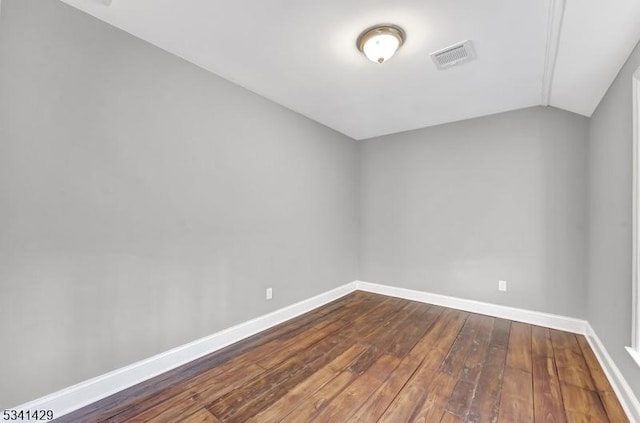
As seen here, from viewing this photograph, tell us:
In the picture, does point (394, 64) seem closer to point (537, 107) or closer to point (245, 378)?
point (537, 107)

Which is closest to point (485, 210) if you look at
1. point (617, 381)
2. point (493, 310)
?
point (493, 310)

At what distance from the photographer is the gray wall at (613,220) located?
1682 mm

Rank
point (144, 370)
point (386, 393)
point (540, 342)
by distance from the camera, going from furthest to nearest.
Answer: point (540, 342)
point (144, 370)
point (386, 393)

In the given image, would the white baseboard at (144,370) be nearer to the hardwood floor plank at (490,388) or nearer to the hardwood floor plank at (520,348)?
the hardwood floor plank at (490,388)

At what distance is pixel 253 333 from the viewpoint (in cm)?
261

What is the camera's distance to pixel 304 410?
5.28 ft

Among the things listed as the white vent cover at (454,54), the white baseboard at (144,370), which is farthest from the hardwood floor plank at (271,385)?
the white vent cover at (454,54)

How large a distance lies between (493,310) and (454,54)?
2811 mm

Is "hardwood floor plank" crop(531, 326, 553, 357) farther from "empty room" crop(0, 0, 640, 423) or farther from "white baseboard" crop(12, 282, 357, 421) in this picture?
"white baseboard" crop(12, 282, 357, 421)

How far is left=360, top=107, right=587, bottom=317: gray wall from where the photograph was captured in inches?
109

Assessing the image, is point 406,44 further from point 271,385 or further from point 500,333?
point 500,333

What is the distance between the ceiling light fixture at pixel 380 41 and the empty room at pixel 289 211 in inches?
0.5

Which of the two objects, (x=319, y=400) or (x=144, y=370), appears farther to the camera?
(x=144, y=370)

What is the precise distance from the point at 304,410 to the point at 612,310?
2.35 metres
